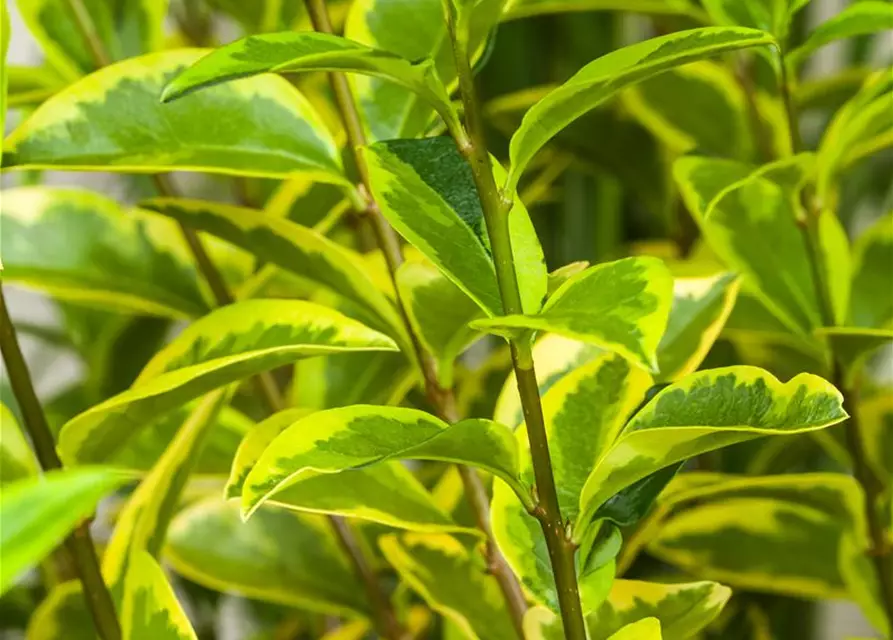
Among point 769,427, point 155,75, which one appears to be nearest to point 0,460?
point 155,75

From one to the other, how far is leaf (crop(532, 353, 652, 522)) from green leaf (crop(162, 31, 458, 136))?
4.3 inches

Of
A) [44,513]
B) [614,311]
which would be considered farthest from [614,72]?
[44,513]

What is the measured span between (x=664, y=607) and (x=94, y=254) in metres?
0.27

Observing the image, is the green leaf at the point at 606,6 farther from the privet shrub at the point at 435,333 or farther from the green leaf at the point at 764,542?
the green leaf at the point at 764,542

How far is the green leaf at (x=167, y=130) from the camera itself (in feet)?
1.00

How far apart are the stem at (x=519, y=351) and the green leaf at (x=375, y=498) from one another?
0.06m

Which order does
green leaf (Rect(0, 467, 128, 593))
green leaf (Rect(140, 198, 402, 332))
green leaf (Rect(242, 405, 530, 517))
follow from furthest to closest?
green leaf (Rect(140, 198, 402, 332))
green leaf (Rect(242, 405, 530, 517))
green leaf (Rect(0, 467, 128, 593))

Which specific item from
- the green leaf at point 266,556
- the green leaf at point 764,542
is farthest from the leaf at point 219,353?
the green leaf at point 764,542

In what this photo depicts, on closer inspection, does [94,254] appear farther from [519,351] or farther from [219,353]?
[519,351]

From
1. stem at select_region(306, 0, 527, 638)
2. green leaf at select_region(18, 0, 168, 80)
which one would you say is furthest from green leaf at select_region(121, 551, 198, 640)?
green leaf at select_region(18, 0, 168, 80)

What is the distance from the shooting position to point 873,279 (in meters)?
0.44

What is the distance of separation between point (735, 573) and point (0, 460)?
1.10ft

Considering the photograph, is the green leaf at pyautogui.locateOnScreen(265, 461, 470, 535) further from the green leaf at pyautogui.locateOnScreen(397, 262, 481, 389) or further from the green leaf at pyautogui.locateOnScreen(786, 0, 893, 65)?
the green leaf at pyautogui.locateOnScreen(786, 0, 893, 65)

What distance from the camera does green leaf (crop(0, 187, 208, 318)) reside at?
1.29ft
